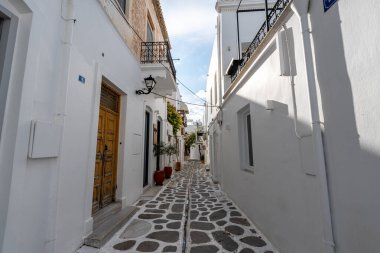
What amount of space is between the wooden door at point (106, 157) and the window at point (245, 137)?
10.6 ft

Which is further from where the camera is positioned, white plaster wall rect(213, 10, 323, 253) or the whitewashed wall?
white plaster wall rect(213, 10, 323, 253)

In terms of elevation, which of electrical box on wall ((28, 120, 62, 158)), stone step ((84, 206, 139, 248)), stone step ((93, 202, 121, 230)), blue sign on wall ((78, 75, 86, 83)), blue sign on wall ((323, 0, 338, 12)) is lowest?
stone step ((84, 206, 139, 248))

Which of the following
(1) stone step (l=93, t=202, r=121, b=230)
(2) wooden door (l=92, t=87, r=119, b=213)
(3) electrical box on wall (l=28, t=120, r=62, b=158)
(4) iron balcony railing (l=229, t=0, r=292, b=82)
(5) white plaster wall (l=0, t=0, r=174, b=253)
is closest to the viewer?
(5) white plaster wall (l=0, t=0, r=174, b=253)

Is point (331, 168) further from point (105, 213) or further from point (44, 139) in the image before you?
point (105, 213)


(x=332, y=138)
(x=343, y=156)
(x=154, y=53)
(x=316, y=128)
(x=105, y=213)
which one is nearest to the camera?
(x=343, y=156)

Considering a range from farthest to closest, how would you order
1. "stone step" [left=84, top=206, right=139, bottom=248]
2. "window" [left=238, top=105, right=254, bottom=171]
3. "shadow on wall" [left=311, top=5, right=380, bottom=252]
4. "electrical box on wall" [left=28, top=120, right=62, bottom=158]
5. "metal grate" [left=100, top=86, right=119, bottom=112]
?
"window" [left=238, top=105, right=254, bottom=171]
"metal grate" [left=100, top=86, right=119, bottom=112]
"stone step" [left=84, top=206, right=139, bottom=248]
"electrical box on wall" [left=28, top=120, right=62, bottom=158]
"shadow on wall" [left=311, top=5, right=380, bottom=252]

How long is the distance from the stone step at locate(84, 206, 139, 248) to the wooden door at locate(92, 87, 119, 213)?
387 millimetres

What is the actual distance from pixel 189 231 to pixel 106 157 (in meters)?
2.37

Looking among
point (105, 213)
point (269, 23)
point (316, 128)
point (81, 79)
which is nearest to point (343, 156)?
point (316, 128)

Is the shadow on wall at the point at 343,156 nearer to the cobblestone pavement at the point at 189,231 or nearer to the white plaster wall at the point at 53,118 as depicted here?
the cobblestone pavement at the point at 189,231

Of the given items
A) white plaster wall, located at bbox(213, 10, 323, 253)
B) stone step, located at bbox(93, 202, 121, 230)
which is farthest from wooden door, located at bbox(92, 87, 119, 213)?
white plaster wall, located at bbox(213, 10, 323, 253)

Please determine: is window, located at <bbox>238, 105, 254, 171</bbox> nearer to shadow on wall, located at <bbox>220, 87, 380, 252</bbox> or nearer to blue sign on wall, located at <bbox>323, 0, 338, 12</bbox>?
shadow on wall, located at <bbox>220, 87, 380, 252</bbox>

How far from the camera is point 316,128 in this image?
2049 mm

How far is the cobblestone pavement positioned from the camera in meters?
3.08
